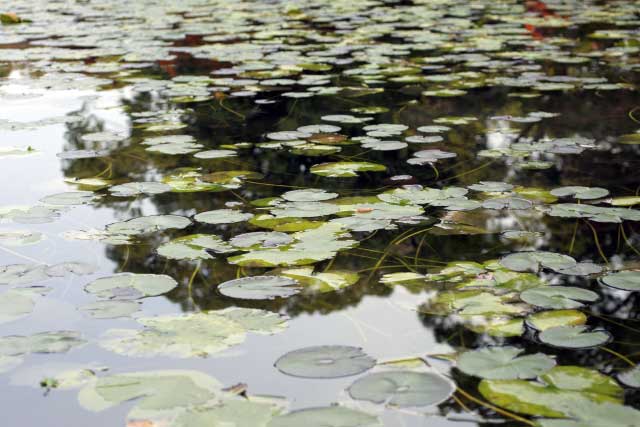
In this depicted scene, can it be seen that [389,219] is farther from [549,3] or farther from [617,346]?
[549,3]

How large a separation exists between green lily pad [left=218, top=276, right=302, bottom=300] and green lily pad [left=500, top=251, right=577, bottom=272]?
20.6 inches

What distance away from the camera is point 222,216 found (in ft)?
7.38

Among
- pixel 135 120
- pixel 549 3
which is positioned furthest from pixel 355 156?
pixel 549 3

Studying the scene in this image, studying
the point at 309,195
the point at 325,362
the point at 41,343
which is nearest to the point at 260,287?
the point at 325,362

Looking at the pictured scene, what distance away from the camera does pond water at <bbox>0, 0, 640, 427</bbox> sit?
134cm

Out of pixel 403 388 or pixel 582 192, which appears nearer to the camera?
pixel 403 388

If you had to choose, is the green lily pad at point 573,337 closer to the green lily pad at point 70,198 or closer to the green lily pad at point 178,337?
the green lily pad at point 178,337

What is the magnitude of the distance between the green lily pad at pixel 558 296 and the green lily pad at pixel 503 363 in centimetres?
23

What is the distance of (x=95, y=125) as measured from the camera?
3.51m

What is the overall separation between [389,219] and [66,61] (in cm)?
389

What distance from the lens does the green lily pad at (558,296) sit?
1.64 metres

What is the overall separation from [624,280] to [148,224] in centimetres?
125

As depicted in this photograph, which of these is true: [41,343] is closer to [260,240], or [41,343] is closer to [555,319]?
[260,240]

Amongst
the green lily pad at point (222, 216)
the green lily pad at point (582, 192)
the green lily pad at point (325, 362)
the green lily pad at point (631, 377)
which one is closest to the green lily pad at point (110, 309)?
the green lily pad at point (325, 362)
